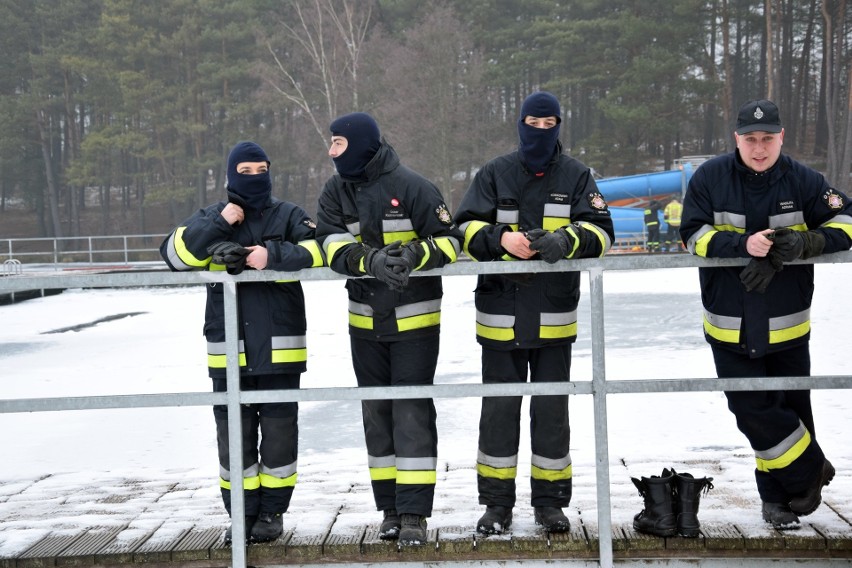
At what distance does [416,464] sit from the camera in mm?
3787

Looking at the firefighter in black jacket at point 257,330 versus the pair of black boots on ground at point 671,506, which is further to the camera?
the firefighter in black jacket at point 257,330

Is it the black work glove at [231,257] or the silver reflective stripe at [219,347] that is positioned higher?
the black work glove at [231,257]

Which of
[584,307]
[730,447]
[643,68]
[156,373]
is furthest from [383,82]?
[730,447]

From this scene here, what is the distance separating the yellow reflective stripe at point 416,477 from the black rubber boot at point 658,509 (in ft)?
2.81

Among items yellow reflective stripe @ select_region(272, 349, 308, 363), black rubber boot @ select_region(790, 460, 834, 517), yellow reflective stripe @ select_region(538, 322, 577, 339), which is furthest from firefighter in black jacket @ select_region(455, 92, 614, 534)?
black rubber boot @ select_region(790, 460, 834, 517)

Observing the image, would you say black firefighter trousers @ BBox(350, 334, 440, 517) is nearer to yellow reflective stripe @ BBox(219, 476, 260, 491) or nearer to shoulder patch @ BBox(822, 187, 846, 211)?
yellow reflective stripe @ BBox(219, 476, 260, 491)

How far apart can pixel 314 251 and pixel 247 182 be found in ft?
1.46

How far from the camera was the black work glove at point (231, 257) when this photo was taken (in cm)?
351

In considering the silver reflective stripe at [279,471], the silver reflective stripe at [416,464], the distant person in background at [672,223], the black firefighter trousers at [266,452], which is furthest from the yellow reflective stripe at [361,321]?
the distant person in background at [672,223]

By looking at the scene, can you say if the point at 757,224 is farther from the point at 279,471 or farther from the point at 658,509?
the point at 279,471

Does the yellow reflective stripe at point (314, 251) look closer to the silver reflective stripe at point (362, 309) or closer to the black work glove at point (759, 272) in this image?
the silver reflective stripe at point (362, 309)

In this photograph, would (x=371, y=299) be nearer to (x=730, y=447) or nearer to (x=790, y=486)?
(x=790, y=486)

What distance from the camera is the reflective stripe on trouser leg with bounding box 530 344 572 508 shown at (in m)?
3.87

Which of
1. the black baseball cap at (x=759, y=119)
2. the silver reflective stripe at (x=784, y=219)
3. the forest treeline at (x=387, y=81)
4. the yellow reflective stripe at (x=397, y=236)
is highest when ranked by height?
the forest treeline at (x=387, y=81)
